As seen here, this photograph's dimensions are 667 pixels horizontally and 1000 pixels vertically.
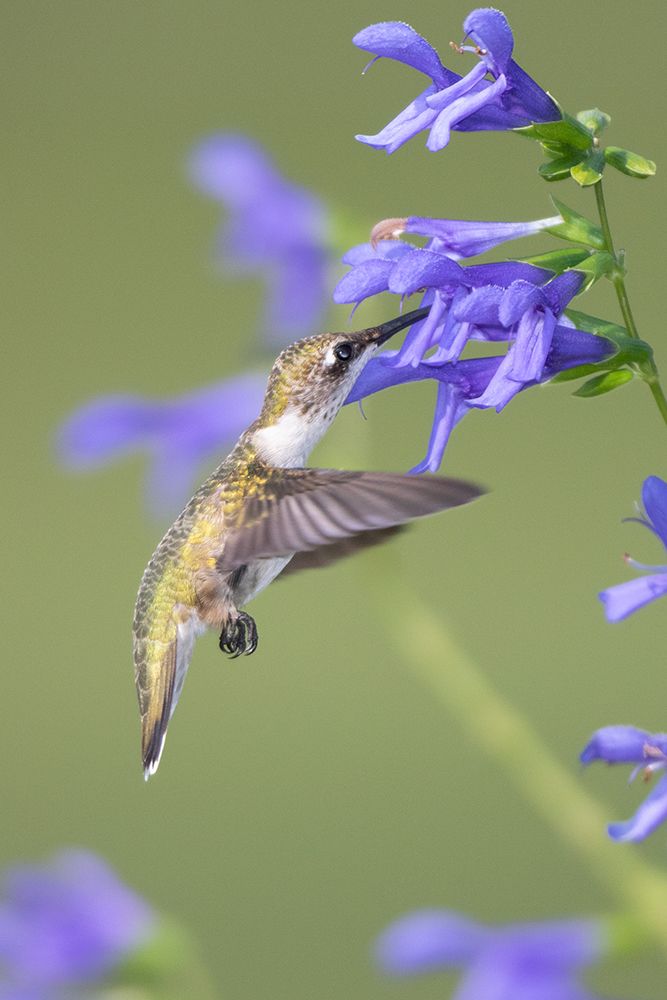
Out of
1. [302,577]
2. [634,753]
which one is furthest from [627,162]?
[302,577]

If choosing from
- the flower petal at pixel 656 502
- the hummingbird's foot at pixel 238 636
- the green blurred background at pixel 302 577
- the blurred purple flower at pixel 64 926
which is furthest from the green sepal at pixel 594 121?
the green blurred background at pixel 302 577

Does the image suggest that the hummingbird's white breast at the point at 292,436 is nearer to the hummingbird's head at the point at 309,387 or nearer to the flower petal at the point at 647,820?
the hummingbird's head at the point at 309,387

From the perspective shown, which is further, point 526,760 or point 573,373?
point 526,760

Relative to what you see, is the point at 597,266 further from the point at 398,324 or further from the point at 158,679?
the point at 158,679

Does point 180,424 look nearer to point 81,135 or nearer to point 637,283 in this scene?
point 637,283

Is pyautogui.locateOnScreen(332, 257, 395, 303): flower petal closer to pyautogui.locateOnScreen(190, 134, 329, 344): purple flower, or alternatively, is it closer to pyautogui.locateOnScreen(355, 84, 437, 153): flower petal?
pyautogui.locateOnScreen(355, 84, 437, 153): flower petal
